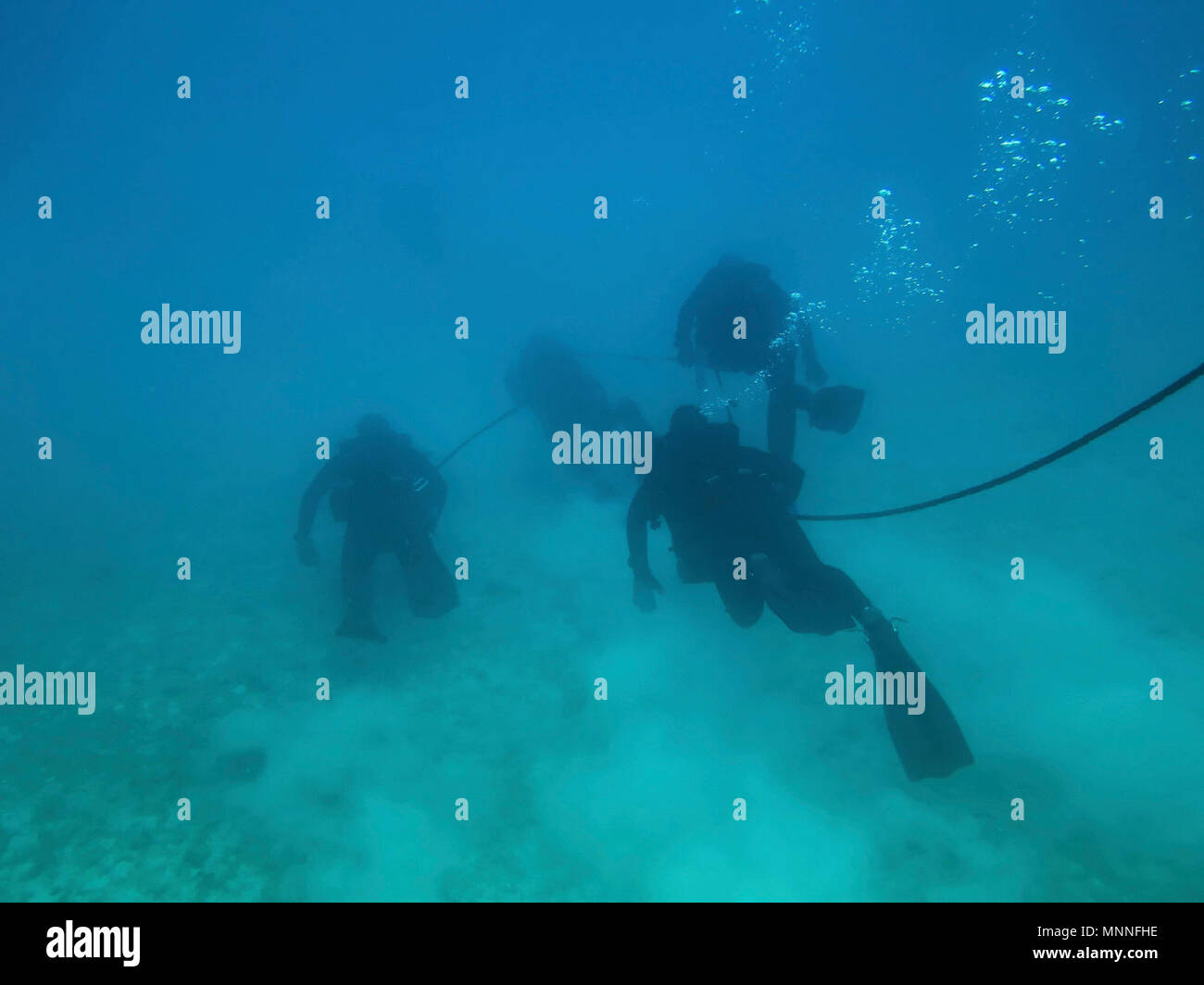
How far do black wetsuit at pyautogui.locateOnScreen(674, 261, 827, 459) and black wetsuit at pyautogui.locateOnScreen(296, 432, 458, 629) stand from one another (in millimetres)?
3888

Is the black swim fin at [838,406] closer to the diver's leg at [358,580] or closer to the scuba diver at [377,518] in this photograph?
the scuba diver at [377,518]

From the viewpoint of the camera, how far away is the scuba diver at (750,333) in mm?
7211

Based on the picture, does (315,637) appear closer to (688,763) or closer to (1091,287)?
(688,763)

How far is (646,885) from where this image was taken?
4.84 m

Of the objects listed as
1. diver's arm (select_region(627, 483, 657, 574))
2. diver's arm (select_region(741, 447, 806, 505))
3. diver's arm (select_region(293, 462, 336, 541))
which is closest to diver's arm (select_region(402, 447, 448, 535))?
diver's arm (select_region(293, 462, 336, 541))

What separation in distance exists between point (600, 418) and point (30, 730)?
8.27 m

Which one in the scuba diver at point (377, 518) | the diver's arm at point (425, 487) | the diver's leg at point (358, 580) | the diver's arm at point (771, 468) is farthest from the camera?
the diver's arm at point (425, 487)

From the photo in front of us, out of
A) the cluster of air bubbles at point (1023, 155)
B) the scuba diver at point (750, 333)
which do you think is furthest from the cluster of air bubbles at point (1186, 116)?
the scuba diver at point (750, 333)

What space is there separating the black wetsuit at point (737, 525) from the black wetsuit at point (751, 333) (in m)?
2.24

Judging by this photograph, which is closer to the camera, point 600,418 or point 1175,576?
point 1175,576

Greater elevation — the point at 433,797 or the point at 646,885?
the point at 433,797
